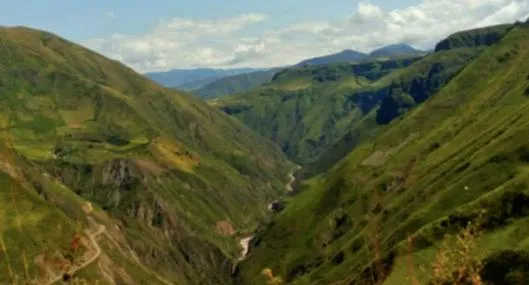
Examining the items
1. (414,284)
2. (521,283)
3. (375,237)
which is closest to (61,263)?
(375,237)

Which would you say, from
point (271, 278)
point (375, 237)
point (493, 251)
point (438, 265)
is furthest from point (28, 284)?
point (493, 251)

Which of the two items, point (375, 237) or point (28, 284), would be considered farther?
point (28, 284)

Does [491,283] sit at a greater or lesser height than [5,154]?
lesser

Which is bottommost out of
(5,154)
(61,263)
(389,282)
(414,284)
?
(389,282)

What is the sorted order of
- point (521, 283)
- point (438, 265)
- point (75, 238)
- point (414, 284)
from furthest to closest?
point (521, 283) < point (414, 284) < point (438, 265) < point (75, 238)

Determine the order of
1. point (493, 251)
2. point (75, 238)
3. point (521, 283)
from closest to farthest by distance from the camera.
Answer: point (75, 238)
point (521, 283)
point (493, 251)

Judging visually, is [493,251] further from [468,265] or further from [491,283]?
[468,265]

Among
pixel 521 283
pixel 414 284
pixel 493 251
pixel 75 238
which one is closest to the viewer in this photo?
pixel 75 238

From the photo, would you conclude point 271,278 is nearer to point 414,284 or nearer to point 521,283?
point 414,284

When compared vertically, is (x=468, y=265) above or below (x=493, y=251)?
above
